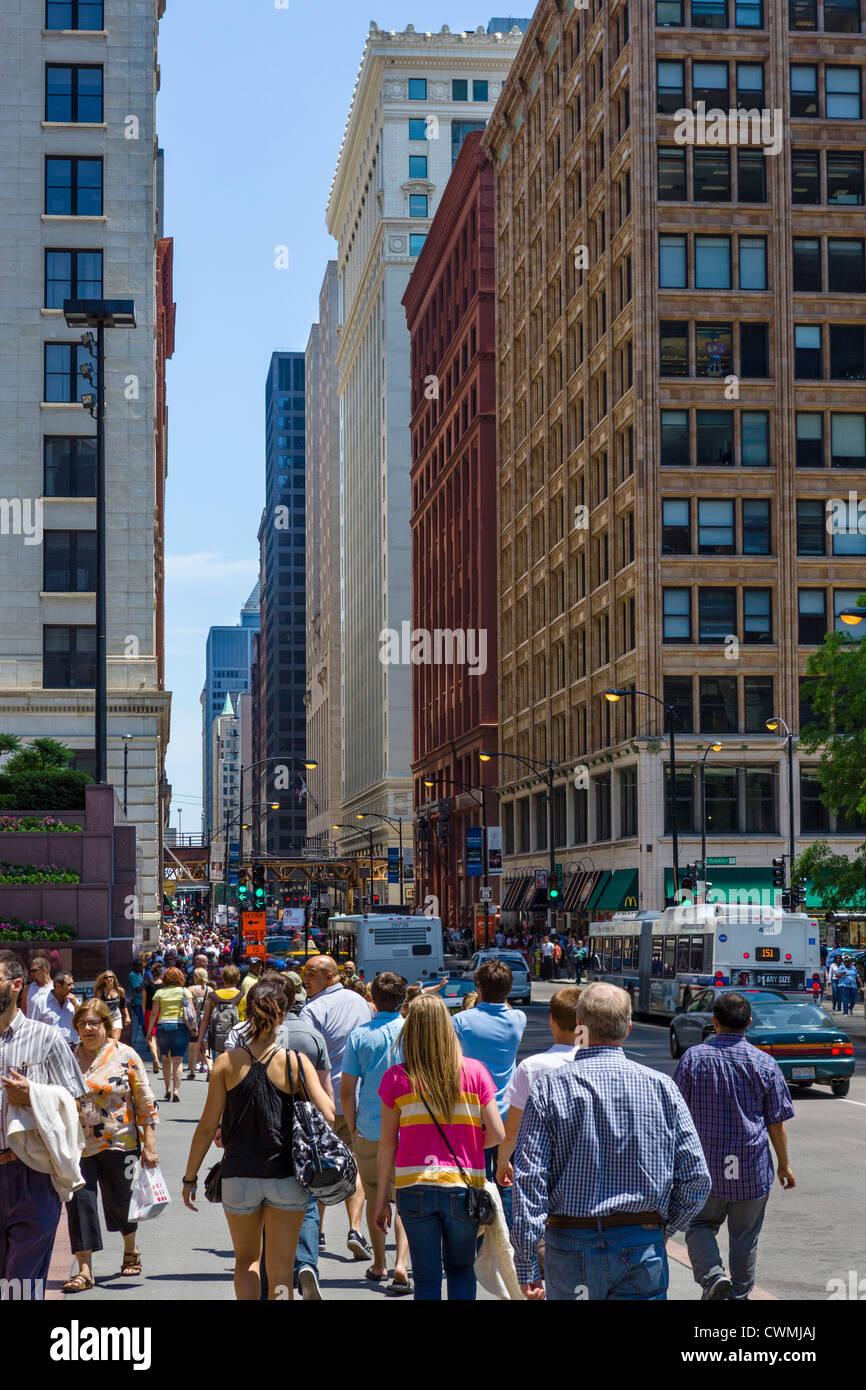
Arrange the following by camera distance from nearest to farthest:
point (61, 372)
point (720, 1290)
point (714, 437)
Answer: point (720, 1290) → point (61, 372) → point (714, 437)

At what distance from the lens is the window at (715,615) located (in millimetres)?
64875

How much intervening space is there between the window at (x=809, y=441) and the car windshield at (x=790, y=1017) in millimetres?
43520

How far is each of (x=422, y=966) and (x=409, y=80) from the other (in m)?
109

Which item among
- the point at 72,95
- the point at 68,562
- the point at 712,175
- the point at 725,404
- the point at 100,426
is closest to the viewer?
the point at 100,426

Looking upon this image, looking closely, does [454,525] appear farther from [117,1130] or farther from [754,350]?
[117,1130]

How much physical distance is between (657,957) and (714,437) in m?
27.1

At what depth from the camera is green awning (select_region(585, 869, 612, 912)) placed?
229 feet

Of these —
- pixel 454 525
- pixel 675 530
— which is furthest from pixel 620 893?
pixel 454 525

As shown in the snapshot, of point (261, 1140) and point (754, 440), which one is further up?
point (754, 440)

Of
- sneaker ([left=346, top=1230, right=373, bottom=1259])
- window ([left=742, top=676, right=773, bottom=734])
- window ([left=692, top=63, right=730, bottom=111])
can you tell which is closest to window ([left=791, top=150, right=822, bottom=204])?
window ([left=692, top=63, right=730, bottom=111])

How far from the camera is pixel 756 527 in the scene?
6588 cm

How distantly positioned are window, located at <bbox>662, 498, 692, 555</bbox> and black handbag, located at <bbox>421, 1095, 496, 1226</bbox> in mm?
57999
